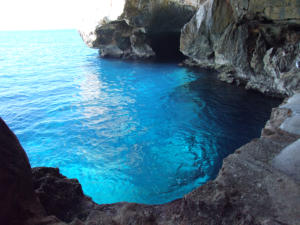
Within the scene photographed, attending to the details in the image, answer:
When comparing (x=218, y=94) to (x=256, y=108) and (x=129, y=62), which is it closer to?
(x=256, y=108)

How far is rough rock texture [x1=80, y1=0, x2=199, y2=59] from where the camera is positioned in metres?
22.1

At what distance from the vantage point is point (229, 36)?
15062 millimetres

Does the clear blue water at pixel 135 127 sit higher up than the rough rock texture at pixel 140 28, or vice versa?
the rough rock texture at pixel 140 28

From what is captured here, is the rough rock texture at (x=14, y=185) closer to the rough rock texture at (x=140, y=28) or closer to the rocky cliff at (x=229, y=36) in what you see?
the rocky cliff at (x=229, y=36)

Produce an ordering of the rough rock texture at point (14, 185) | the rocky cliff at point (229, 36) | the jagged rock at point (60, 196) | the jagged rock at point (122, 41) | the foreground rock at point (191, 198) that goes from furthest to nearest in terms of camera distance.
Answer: the jagged rock at point (122, 41) → the rocky cliff at point (229, 36) → the jagged rock at point (60, 196) → the foreground rock at point (191, 198) → the rough rock texture at point (14, 185)

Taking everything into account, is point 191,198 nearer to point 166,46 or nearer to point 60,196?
point 60,196

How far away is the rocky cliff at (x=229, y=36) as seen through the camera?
1062cm

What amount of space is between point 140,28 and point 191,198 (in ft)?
81.7

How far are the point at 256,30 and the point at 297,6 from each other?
11.8ft

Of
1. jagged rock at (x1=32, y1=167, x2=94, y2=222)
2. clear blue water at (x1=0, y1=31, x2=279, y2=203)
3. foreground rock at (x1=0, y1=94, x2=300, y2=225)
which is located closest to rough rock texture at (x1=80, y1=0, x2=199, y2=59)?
clear blue water at (x1=0, y1=31, x2=279, y2=203)

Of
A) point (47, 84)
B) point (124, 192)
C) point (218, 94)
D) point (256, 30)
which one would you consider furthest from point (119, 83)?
point (124, 192)

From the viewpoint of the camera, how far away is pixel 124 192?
22.8 feet

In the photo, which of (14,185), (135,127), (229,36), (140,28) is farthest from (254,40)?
(140,28)

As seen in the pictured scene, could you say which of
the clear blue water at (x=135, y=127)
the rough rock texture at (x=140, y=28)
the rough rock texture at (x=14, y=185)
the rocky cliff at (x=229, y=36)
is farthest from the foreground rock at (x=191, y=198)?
the rough rock texture at (x=140, y=28)
